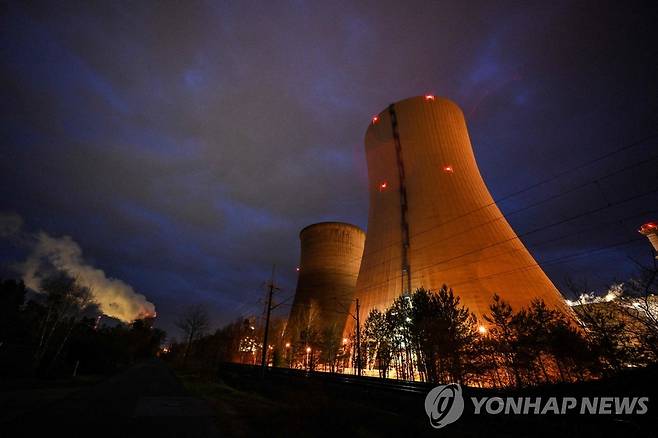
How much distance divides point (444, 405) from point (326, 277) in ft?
84.6

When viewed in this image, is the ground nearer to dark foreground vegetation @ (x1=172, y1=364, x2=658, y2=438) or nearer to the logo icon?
dark foreground vegetation @ (x1=172, y1=364, x2=658, y2=438)

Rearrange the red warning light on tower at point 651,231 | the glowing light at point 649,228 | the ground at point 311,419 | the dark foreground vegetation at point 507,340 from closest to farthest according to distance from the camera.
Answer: the ground at point 311,419
the dark foreground vegetation at point 507,340
the red warning light on tower at point 651,231
the glowing light at point 649,228

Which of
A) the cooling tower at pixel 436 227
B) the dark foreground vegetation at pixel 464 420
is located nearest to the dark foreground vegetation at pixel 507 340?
the cooling tower at pixel 436 227

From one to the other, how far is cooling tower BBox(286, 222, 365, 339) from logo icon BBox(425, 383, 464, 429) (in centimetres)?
2326

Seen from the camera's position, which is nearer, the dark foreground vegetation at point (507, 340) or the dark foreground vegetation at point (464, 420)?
the dark foreground vegetation at point (464, 420)

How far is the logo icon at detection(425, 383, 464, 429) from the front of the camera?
649 centimetres

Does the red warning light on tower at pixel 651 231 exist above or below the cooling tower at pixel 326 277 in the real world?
above

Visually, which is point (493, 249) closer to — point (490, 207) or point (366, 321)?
point (490, 207)

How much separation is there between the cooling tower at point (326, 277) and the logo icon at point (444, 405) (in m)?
23.3

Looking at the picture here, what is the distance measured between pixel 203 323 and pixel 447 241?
4320 cm

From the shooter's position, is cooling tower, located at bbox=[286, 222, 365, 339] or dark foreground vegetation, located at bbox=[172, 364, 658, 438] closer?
dark foreground vegetation, located at bbox=[172, 364, 658, 438]

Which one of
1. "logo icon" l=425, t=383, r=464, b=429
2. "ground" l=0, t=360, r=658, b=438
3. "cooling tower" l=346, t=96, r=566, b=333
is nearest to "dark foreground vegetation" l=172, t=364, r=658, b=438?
"ground" l=0, t=360, r=658, b=438

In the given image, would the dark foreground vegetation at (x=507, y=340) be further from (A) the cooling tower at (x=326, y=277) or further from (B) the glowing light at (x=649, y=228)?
(B) the glowing light at (x=649, y=228)

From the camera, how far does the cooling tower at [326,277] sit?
31484mm
